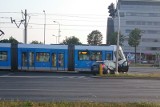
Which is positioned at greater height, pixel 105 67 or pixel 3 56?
pixel 3 56

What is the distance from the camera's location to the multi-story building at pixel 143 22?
143625 millimetres

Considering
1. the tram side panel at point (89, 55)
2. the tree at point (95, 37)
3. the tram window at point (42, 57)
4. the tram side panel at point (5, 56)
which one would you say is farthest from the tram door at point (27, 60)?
the tree at point (95, 37)

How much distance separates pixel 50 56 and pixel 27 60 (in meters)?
2.32

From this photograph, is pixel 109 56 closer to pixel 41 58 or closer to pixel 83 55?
pixel 83 55

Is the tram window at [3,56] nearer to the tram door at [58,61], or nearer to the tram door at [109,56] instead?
the tram door at [58,61]

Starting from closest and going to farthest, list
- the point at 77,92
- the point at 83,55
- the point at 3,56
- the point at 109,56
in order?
the point at 77,92
the point at 3,56
the point at 83,55
the point at 109,56

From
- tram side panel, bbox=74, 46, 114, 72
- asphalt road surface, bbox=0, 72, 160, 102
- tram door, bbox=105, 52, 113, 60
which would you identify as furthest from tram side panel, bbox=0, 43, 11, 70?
asphalt road surface, bbox=0, 72, 160, 102

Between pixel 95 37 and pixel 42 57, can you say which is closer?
pixel 42 57

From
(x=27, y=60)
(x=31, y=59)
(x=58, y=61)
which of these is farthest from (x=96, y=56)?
(x=27, y=60)

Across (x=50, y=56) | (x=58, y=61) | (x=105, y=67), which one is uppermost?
(x=50, y=56)

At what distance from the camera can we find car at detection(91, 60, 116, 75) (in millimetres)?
40406

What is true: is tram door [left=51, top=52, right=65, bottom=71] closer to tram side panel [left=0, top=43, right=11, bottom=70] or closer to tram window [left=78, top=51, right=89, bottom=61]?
tram window [left=78, top=51, right=89, bottom=61]

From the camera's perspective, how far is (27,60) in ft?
141

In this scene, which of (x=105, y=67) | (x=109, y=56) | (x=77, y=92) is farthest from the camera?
(x=109, y=56)
